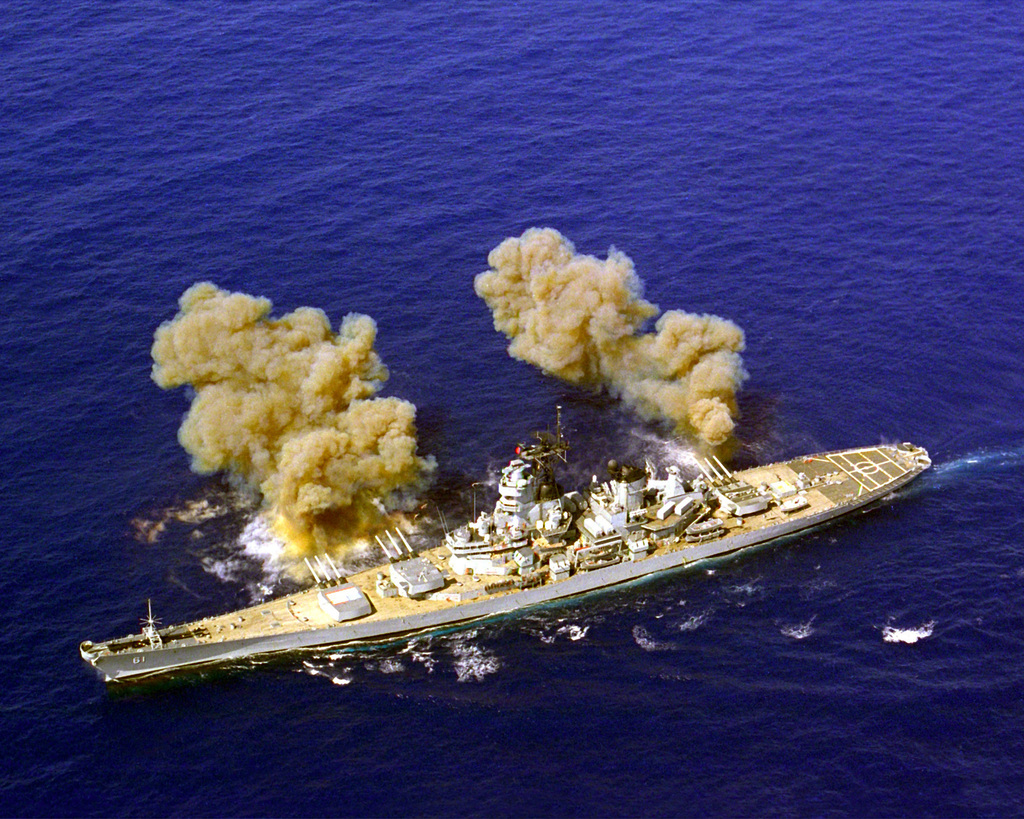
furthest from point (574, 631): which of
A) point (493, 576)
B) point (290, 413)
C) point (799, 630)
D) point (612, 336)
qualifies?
point (612, 336)

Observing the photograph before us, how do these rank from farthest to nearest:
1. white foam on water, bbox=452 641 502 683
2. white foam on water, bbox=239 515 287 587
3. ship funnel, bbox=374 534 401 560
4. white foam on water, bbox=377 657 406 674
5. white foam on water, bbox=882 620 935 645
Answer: ship funnel, bbox=374 534 401 560, white foam on water, bbox=239 515 287 587, white foam on water, bbox=882 620 935 645, white foam on water, bbox=377 657 406 674, white foam on water, bbox=452 641 502 683

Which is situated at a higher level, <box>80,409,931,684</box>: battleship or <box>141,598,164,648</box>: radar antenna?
<box>141,598,164,648</box>: radar antenna

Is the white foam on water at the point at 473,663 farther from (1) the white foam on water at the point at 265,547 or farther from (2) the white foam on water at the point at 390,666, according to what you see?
(1) the white foam on water at the point at 265,547

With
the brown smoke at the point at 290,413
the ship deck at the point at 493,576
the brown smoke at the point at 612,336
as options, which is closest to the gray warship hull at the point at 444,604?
the ship deck at the point at 493,576

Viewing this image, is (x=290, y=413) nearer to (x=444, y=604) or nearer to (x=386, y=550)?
(x=386, y=550)

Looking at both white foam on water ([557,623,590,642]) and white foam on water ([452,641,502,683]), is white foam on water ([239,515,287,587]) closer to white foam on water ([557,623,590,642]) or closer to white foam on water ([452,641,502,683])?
white foam on water ([452,641,502,683])

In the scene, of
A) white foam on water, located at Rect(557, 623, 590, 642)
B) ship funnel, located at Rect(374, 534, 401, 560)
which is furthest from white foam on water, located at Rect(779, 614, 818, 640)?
ship funnel, located at Rect(374, 534, 401, 560)
